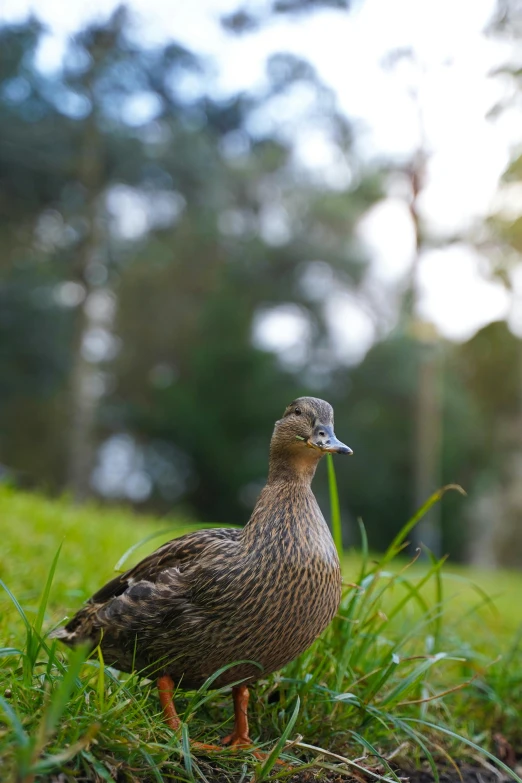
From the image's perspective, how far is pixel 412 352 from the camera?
611 inches

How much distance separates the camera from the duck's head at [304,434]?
209 cm

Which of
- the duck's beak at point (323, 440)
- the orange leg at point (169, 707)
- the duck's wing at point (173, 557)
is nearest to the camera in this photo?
the orange leg at point (169, 707)

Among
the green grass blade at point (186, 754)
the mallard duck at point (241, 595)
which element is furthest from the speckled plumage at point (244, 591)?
the green grass blade at point (186, 754)

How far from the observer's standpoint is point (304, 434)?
2129 mm

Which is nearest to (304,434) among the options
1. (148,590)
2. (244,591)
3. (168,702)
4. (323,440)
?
(323,440)

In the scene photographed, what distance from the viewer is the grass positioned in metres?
1.63

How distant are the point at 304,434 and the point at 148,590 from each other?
0.58 meters

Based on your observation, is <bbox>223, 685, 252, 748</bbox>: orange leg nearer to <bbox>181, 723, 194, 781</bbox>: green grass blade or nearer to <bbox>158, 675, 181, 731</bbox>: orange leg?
<bbox>158, 675, 181, 731</bbox>: orange leg

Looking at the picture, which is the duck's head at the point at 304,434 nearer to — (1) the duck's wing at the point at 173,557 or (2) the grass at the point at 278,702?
(1) the duck's wing at the point at 173,557

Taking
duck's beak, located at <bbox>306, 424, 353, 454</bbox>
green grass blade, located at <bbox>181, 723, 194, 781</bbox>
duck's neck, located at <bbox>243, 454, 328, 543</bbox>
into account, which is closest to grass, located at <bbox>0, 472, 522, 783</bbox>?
green grass blade, located at <bbox>181, 723, 194, 781</bbox>

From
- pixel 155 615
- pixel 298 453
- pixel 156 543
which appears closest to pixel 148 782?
pixel 155 615

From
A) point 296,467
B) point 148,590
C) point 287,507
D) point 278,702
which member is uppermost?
point 296,467

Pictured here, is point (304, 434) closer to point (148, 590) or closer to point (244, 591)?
point (244, 591)

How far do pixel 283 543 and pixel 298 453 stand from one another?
0.27 m
